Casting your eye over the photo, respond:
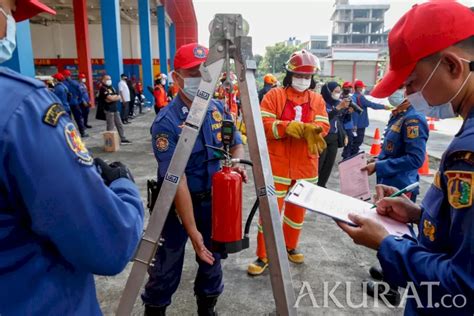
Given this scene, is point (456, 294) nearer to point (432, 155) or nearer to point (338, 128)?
point (338, 128)

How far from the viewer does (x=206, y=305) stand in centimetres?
241

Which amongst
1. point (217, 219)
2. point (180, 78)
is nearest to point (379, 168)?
point (217, 219)

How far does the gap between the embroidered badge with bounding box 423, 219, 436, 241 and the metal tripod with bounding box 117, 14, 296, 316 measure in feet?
1.88

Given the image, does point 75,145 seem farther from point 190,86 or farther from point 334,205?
point 190,86

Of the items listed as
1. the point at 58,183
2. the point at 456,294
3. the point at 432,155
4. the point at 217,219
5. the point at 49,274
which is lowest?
the point at 432,155

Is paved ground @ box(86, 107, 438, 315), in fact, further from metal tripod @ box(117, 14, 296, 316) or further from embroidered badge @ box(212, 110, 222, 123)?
embroidered badge @ box(212, 110, 222, 123)

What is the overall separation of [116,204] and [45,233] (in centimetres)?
17

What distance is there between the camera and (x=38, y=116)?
0.77 m

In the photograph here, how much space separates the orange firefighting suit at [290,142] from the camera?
314cm

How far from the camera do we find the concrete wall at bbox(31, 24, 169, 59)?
2497 cm

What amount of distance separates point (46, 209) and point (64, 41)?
28660 millimetres

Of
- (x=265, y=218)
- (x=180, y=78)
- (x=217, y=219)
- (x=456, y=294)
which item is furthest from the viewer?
(x=180, y=78)

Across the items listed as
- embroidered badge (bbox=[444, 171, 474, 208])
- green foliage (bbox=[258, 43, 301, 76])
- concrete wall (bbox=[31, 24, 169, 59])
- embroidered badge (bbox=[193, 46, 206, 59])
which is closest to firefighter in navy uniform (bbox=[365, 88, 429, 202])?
embroidered badge (bbox=[193, 46, 206, 59])

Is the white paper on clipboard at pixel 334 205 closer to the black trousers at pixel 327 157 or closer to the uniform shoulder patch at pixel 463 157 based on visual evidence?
the uniform shoulder patch at pixel 463 157
